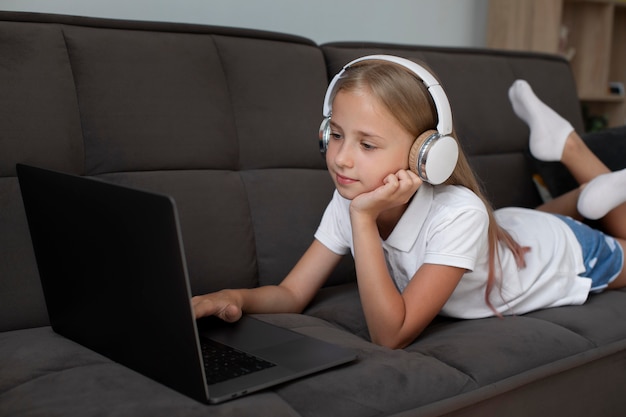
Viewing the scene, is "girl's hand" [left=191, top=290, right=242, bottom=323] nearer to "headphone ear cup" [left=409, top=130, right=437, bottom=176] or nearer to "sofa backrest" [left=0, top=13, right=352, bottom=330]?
"sofa backrest" [left=0, top=13, right=352, bottom=330]

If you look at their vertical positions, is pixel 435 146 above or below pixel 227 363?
above

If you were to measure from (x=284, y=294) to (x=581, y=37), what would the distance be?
2569 millimetres

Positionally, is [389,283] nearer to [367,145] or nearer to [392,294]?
[392,294]

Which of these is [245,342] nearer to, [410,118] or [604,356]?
[410,118]

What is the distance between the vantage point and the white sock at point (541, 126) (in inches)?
79.8

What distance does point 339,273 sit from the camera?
179cm

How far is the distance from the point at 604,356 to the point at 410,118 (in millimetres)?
578

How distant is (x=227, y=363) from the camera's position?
112 cm

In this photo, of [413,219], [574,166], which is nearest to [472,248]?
[413,219]

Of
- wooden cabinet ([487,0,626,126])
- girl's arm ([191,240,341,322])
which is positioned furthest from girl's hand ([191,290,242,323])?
wooden cabinet ([487,0,626,126])

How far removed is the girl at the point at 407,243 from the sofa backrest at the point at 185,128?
159 mm

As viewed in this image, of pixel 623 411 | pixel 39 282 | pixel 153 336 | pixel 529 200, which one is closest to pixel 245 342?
pixel 153 336

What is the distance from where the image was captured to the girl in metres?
1.32

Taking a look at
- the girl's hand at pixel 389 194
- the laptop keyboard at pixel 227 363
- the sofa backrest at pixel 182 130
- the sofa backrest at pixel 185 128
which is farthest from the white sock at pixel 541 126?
the laptop keyboard at pixel 227 363
